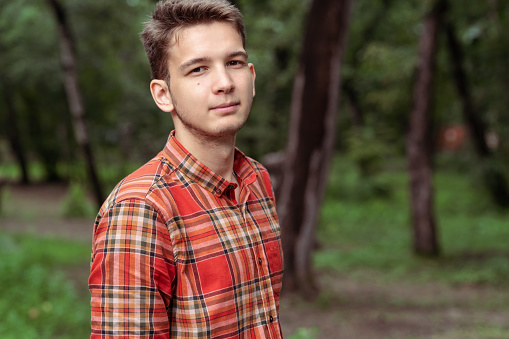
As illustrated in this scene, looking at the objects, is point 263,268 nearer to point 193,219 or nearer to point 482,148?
point 193,219

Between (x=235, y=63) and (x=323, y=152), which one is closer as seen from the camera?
(x=235, y=63)

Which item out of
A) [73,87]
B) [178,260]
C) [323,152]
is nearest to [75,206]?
[73,87]

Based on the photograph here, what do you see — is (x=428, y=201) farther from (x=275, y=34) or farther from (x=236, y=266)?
(x=236, y=266)

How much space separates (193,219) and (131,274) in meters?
0.22

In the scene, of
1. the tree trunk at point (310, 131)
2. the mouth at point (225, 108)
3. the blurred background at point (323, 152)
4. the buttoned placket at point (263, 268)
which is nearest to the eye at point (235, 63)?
the mouth at point (225, 108)

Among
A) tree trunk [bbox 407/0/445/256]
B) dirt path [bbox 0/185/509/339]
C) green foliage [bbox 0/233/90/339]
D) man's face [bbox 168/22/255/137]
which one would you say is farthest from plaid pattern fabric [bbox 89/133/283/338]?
tree trunk [bbox 407/0/445/256]

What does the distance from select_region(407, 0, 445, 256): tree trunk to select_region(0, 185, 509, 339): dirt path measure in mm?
2149

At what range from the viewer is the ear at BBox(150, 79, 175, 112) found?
168 centimetres

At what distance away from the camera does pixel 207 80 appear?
161 centimetres

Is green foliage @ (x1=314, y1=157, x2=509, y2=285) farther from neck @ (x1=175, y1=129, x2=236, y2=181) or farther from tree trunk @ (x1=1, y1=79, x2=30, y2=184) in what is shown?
tree trunk @ (x1=1, y1=79, x2=30, y2=184)

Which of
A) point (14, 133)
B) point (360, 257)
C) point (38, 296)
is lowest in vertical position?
point (360, 257)

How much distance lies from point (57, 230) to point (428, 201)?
9.68 m

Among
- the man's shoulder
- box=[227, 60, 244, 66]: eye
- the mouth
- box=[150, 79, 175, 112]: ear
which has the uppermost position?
box=[227, 60, 244, 66]: eye

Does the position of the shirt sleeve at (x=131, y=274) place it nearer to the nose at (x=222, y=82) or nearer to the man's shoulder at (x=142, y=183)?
the man's shoulder at (x=142, y=183)
